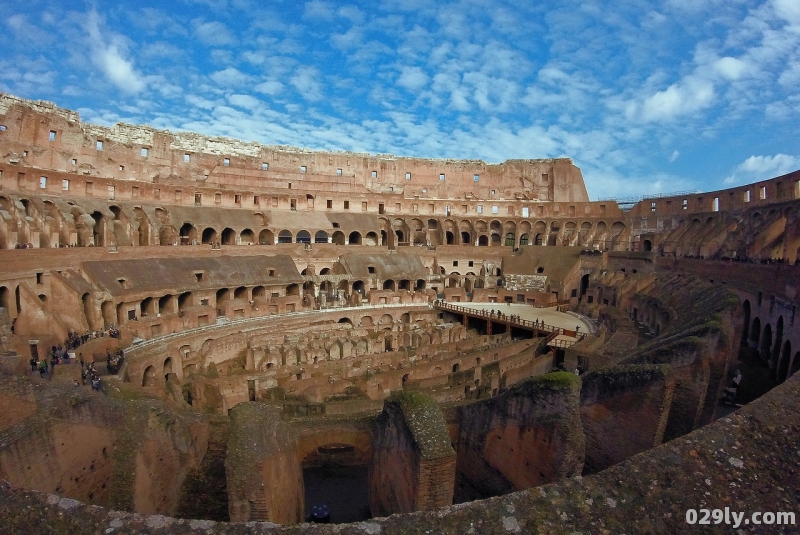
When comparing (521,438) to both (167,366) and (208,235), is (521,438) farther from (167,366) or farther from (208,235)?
(208,235)

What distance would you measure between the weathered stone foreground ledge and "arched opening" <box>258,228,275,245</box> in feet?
112

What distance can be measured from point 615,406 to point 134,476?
8.04 metres

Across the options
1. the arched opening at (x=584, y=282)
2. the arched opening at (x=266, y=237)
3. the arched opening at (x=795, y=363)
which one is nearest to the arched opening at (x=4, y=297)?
the arched opening at (x=266, y=237)

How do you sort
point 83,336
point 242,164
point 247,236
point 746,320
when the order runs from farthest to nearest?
point 242,164 < point 247,236 < point 746,320 < point 83,336

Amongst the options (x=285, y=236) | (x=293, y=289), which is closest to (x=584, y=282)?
(x=293, y=289)

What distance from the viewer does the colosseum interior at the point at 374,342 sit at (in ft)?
12.7

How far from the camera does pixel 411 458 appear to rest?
22.8 feet

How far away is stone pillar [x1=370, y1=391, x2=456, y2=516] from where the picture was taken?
21.3 feet

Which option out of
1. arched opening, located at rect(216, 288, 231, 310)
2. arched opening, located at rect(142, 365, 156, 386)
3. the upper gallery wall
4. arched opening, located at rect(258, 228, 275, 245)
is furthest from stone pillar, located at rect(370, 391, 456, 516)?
the upper gallery wall

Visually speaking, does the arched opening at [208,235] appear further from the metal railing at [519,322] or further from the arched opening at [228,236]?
the metal railing at [519,322]

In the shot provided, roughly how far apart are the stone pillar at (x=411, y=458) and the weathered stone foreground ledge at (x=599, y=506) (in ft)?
8.11

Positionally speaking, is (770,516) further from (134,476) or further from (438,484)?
(134,476)

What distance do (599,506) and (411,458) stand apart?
4.04 meters

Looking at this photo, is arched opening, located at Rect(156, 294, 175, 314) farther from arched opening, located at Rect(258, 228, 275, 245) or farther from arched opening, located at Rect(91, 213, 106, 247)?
arched opening, located at Rect(258, 228, 275, 245)
